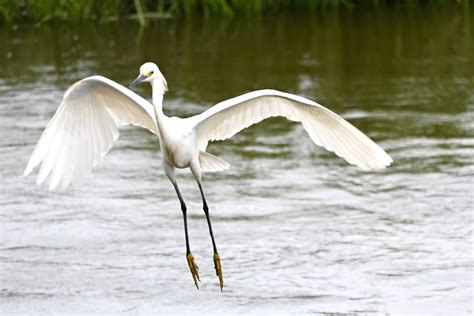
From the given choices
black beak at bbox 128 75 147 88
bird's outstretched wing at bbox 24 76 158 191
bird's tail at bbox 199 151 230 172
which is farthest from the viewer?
bird's tail at bbox 199 151 230 172

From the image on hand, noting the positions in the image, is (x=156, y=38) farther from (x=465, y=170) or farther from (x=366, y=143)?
(x=366, y=143)

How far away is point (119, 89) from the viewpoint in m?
7.50

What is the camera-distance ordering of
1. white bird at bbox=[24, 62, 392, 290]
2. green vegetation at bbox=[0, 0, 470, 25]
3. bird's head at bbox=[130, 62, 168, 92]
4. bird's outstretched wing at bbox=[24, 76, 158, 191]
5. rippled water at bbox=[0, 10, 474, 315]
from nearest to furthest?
bird's head at bbox=[130, 62, 168, 92], white bird at bbox=[24, 62, 392, 290], bird's outstretched wing at bbox=[24, 76, 158, 191], rippled water at bbox=[0, 10, 474, 315], green vegetation at bbox=[0, 0, 470, 25]

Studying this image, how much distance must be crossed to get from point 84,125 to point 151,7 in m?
10.7

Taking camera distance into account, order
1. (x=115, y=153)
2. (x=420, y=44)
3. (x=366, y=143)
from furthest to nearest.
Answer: (x=420, y=44) < (x=115, y=153) < (x=366, y=143)

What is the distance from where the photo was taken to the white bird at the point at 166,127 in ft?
24.3

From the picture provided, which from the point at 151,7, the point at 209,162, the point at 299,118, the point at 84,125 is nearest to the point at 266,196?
the point at 209,162

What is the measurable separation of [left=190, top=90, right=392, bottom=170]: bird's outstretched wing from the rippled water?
1.29 m

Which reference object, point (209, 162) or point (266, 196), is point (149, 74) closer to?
point (209, 162)

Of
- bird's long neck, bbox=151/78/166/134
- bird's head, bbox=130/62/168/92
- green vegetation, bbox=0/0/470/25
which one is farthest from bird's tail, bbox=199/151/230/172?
green vegetation, bbox=0/0/470/25

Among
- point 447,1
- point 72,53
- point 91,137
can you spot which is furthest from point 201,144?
point 447,1

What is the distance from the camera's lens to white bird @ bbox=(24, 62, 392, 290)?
292 inches

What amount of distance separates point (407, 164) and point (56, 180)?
186 inches

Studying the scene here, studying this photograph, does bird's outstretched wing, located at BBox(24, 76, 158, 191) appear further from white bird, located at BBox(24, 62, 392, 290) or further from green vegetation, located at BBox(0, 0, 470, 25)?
green vegetation, located at BBox(0, 0, 470, 25)
